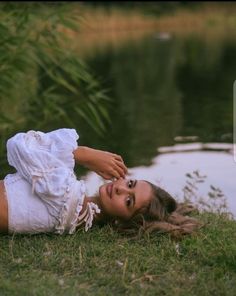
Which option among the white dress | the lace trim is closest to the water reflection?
the lace trim

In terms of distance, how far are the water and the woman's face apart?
1299mm

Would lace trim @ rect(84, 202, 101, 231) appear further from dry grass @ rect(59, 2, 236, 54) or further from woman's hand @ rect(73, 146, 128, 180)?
dry grass @ rect(59, 2, 236, 54)

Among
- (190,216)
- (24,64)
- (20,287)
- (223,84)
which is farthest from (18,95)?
(223,84)

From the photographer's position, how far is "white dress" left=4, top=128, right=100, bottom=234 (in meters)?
3.78

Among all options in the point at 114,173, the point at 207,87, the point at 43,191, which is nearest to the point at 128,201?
the point at 114,173

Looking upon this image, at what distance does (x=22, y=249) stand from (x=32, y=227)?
0.19 meters

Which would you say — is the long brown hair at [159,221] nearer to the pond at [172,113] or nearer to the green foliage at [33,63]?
the pond at [172,113]

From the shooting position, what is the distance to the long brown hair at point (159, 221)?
381 cm

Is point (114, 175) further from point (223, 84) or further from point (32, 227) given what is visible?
point (223, 84)

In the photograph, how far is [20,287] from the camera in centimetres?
308

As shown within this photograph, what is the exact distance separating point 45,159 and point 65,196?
0.20 meters

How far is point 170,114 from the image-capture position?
368 inches

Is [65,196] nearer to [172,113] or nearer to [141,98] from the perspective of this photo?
[172,113]

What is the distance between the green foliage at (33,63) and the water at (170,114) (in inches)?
24.3
